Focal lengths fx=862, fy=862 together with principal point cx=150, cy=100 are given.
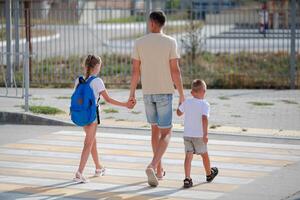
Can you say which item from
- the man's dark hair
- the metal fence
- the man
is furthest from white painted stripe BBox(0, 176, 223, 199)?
the metal fence

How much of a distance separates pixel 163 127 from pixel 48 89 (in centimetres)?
920

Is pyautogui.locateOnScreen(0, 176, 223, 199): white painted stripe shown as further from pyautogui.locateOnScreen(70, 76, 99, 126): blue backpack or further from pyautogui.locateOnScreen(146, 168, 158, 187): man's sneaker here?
pyautogui.locateOnScreen(70, 76, 99, 126): blue backpack

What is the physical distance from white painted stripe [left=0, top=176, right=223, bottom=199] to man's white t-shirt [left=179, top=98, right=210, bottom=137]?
2.35ft

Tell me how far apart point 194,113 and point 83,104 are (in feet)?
4.32

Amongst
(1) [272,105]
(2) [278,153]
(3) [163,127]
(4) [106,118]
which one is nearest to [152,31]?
(3) [163,127]

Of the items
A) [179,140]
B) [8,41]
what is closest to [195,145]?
[179,140]

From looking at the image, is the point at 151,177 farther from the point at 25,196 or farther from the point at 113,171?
the point at 25,196

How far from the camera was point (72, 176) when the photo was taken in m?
10.6

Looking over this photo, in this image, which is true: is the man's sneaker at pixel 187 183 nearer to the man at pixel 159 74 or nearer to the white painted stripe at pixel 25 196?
the man at pixel 159 74

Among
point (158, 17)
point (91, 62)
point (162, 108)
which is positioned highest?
point (158, 17)

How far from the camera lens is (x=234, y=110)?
15.8m

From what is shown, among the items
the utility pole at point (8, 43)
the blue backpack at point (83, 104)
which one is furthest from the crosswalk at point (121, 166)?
the utility pole at point (8, 43)

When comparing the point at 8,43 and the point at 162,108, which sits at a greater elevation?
the point at 8,43

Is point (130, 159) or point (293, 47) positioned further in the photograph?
point (293, 47)
